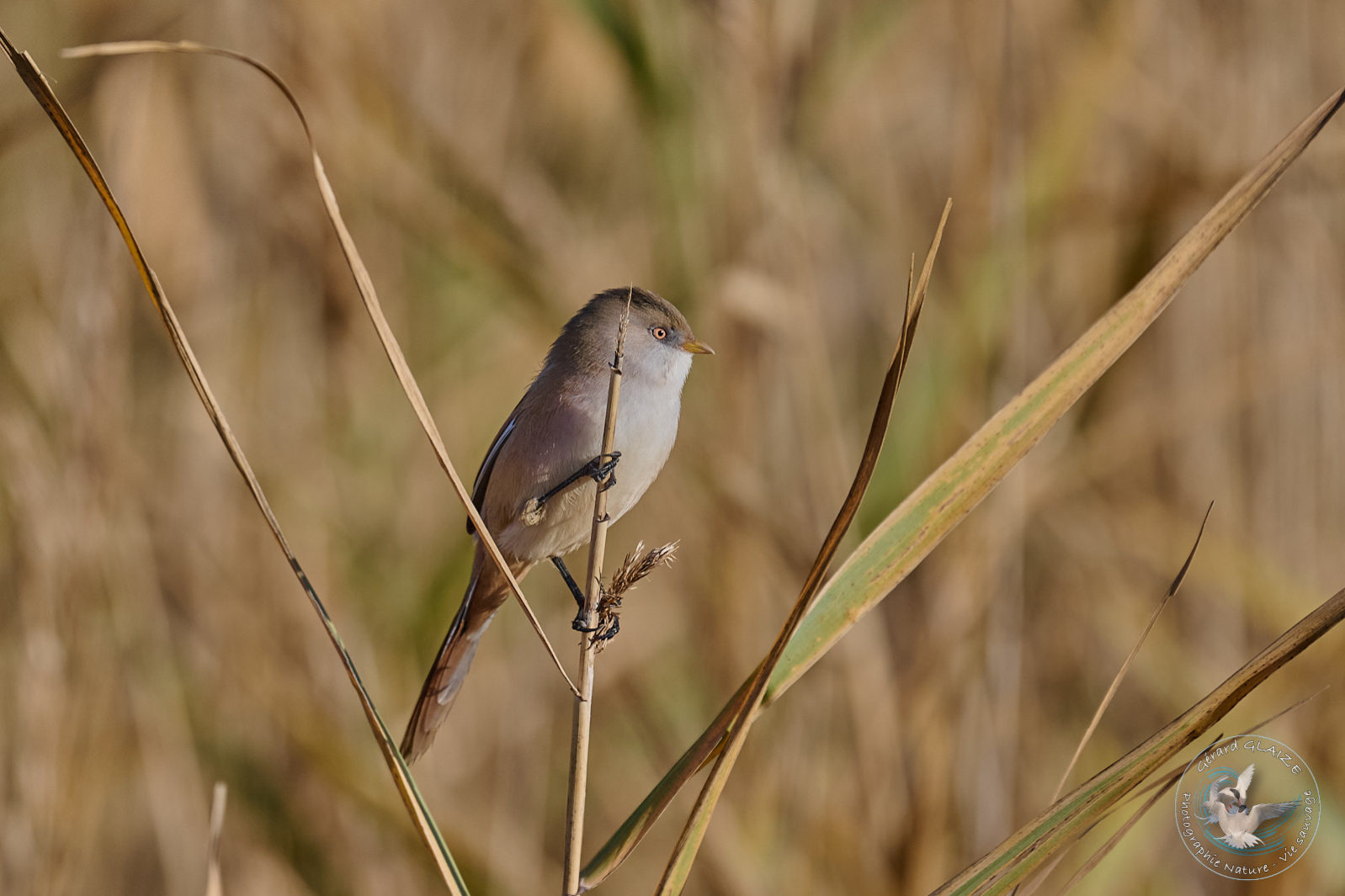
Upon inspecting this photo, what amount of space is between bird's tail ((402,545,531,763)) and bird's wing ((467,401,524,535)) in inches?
7.0

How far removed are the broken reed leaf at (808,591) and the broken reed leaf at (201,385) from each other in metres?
0.24

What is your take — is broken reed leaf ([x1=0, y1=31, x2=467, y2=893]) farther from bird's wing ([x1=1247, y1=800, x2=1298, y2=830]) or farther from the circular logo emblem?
bird's wing ([x1=1247, y1=800, x2=1298, y2=830])

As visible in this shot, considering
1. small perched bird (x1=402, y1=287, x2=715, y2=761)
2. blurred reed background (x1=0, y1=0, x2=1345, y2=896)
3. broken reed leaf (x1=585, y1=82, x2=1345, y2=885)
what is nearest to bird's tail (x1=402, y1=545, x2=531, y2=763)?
small perched bird (x1=402, y1=287, x2=715, y2=761)

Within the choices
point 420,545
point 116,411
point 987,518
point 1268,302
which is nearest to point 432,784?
point 420,545

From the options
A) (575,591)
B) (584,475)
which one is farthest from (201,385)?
(575,591)

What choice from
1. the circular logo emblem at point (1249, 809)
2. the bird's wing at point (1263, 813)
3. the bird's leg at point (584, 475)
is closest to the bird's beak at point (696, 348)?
the bird's leg at point (584, 475)

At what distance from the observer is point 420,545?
9.29ft

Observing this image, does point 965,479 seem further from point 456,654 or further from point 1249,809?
point 1249,809

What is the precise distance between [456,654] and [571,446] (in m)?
0.42

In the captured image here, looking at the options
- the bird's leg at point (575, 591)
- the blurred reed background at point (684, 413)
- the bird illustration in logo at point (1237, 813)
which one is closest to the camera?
the bird's leg at point (575, 591)

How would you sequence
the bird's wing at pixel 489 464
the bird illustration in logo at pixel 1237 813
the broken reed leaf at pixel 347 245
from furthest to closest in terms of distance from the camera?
the bird's wing at pixel 489 464, the bird illustration in logo at pixel 1237 813, the broken reed leaf at pixel 347 245

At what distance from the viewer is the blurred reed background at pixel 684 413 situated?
89.2 inches

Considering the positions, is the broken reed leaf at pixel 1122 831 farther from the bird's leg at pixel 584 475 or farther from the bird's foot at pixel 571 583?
the bird's foot at pixel 571 583

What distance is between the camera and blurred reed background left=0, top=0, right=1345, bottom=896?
2266mm
